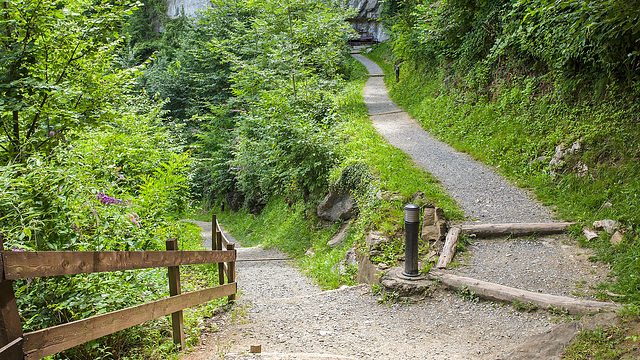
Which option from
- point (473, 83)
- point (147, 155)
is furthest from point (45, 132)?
point (473, 83)

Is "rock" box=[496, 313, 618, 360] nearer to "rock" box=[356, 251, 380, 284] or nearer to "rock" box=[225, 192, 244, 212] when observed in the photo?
"rock" box=[356, 251, 380, 284]

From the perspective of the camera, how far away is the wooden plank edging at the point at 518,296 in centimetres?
395

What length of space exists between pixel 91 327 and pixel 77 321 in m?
0.15

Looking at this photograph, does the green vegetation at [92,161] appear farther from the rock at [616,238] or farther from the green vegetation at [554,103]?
the rock at [616,238]

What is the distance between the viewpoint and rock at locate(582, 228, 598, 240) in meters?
5.73

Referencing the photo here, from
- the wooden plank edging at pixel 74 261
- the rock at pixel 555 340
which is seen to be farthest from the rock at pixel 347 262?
the wooden plank edging at pixel 74 261

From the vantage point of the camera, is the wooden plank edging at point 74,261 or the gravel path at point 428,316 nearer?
the wooden plank edging at point 74,261

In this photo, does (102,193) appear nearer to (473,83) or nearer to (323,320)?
(323,320)

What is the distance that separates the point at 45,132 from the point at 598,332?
6.65 m

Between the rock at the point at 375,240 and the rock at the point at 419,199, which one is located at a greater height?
the rock at the point at 419,199

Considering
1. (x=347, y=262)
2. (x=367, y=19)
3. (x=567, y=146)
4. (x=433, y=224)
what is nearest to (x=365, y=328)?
(x=433, y=224)

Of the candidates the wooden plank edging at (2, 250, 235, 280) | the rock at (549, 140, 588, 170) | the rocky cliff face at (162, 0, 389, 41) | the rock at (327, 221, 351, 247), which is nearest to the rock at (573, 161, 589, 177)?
the rock at (549, 140, 588, 170)

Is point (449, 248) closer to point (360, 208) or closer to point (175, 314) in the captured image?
point (360, 208)

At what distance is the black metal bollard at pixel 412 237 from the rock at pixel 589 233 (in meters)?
2.64
